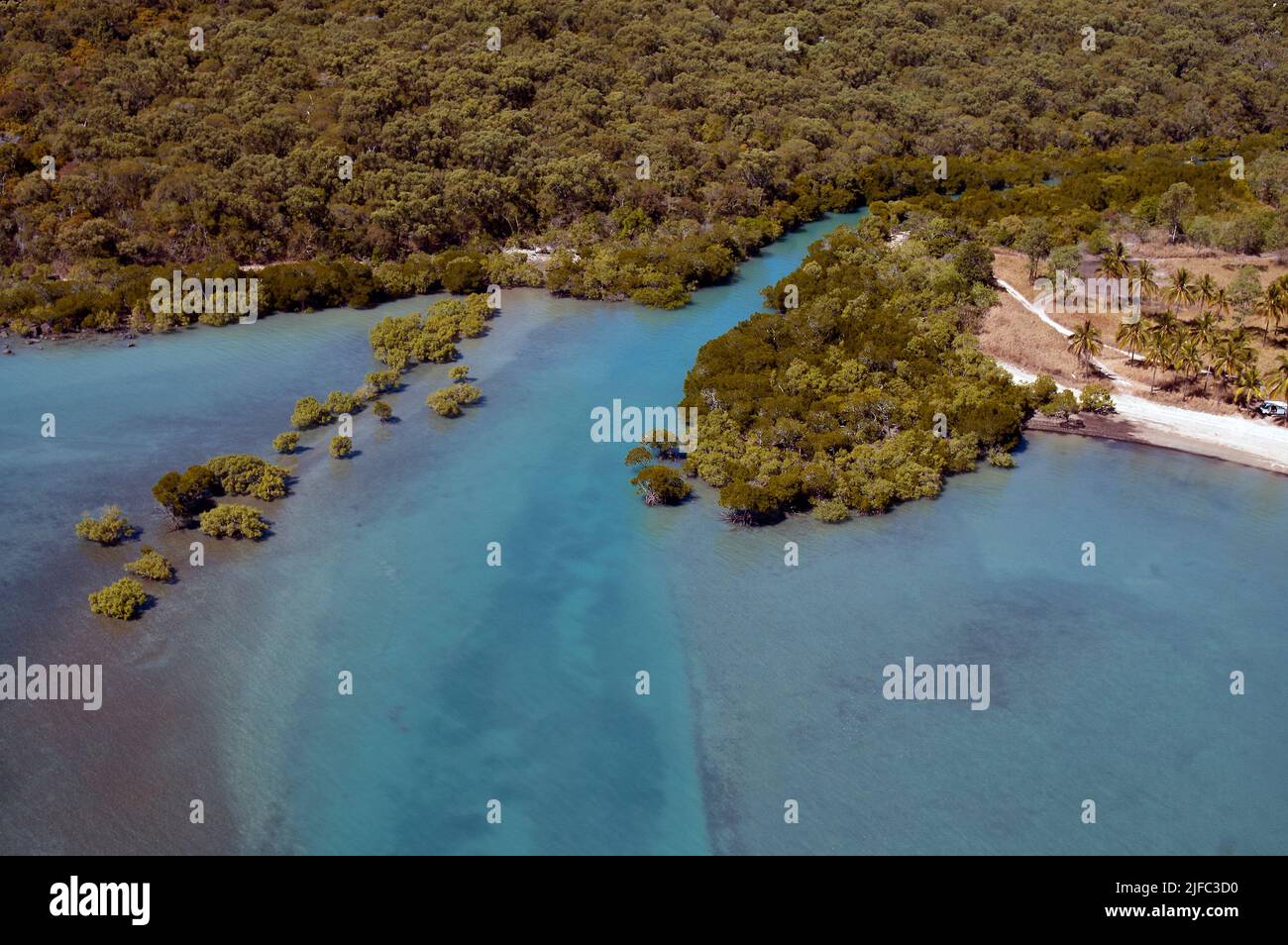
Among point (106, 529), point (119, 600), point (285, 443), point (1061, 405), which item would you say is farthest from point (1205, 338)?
point (106, 529)

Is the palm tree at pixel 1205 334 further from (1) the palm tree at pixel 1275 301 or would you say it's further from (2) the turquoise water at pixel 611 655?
(2) the turquoise water at pixel 611 655

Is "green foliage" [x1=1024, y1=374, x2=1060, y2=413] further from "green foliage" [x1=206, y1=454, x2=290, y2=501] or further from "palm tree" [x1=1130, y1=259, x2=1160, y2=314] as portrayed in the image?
"green foliage" [x1=206, y1=454, x2=290, y2=501]

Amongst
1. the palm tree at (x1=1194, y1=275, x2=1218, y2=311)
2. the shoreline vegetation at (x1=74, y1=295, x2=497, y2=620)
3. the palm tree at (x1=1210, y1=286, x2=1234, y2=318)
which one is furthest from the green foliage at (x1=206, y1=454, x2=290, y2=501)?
the palm tree at (x1=1210, y1=286, x2=1234, y2=318)

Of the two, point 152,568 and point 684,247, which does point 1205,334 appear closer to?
point 684,247

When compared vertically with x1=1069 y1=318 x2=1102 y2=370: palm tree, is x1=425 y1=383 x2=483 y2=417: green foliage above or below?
below
